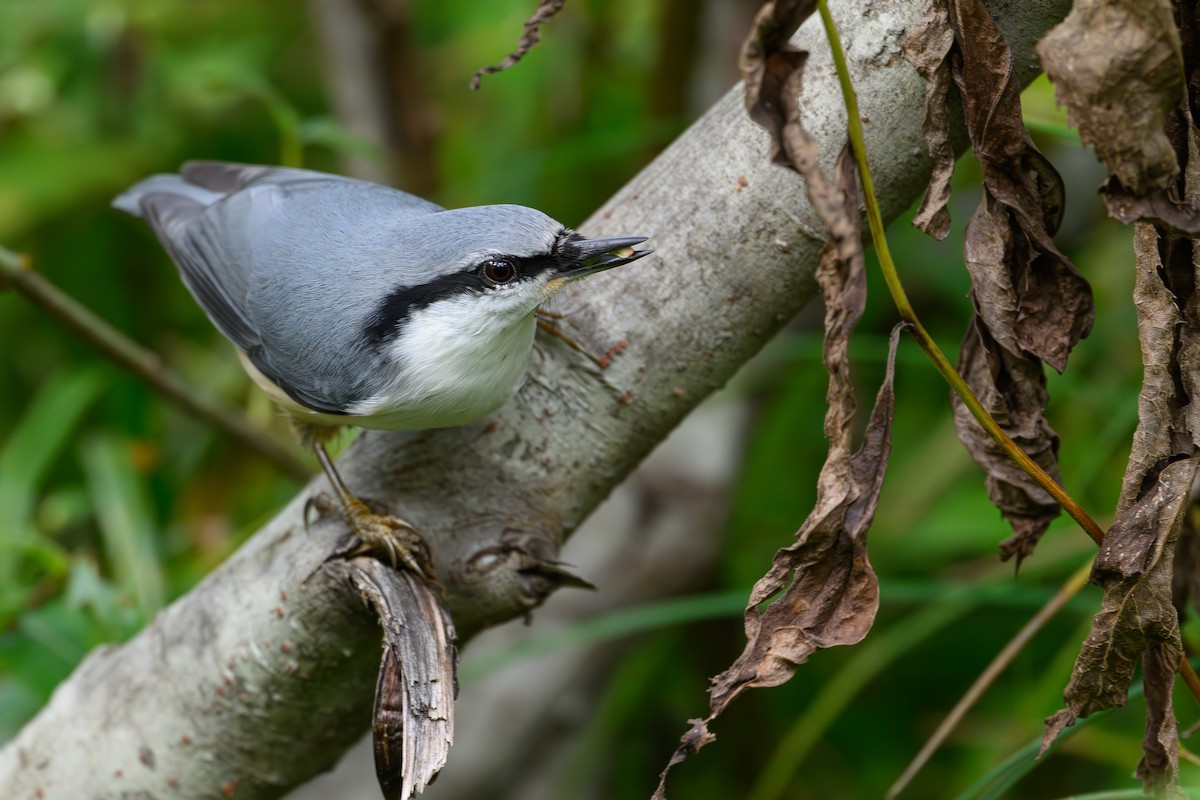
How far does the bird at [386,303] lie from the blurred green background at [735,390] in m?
0.52

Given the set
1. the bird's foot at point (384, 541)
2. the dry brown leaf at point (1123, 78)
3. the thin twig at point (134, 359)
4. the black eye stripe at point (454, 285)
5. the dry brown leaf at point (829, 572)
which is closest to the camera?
the dry brown leaf at point (1123, 78)

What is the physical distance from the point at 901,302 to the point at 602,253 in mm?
532

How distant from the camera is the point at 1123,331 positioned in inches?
113

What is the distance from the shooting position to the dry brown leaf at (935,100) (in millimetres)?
1322

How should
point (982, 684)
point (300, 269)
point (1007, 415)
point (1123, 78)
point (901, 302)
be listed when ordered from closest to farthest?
1. point (1123, 78)
2. point (901, 302)
3. point (1007, 415)
4. point (982, 684)
5. point (300, 269)

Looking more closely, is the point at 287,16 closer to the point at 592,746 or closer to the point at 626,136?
the point at 626,136

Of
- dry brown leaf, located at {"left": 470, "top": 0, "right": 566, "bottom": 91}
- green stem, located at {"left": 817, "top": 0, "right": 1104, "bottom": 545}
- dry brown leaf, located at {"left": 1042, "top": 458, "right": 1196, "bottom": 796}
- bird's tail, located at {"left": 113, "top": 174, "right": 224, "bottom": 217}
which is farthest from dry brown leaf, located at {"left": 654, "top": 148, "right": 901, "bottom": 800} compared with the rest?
bird's tail, located at {"left": 113, "top": 174, "right": 224, "bottom": 217}

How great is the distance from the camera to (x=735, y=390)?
3242 millimetres

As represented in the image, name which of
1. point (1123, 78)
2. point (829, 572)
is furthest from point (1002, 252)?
point (829, 572)

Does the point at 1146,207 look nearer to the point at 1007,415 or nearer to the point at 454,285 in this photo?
the point at 1007,415

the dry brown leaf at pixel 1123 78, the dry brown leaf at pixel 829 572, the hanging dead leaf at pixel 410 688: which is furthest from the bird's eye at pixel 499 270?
the dry brown leaf at pixel 1123 78

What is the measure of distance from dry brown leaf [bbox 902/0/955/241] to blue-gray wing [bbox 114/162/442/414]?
0.90 m

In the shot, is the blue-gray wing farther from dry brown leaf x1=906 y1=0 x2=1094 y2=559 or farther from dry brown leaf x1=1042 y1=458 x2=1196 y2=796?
dry brown leaf x1=1042 y1=458 x2=1196 y2=796

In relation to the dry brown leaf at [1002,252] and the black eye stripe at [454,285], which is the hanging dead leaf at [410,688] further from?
the dry brown leaf at [1002,252]
